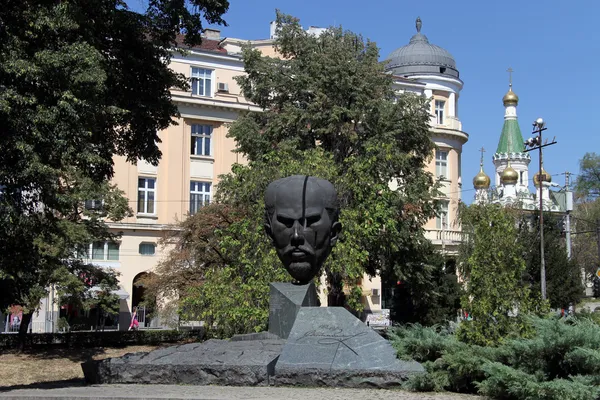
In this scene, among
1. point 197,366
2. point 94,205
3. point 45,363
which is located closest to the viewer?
point 197,366

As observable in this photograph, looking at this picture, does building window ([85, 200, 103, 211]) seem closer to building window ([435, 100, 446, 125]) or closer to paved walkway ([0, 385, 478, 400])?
paved walkway ([0, 385, 478, 400])

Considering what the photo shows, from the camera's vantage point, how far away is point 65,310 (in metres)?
40.6

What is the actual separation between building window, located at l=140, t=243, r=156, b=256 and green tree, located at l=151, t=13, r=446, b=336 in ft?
42.4

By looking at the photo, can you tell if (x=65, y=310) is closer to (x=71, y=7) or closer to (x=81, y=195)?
(x=81, y=195)

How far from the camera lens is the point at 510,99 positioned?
251ft

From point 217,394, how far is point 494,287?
10.8 m

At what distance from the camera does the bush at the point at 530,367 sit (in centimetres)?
880

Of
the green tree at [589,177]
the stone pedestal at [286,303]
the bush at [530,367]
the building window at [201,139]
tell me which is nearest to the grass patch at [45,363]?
the stone pedestal at [286,303]

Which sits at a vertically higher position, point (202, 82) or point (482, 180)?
point (202, 82)

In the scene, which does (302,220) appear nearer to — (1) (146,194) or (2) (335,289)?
(2) (335,289)

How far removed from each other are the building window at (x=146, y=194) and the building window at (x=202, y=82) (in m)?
5.56

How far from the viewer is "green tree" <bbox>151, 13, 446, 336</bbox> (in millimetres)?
25031

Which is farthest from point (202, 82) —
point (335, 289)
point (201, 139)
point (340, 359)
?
point (340, 359)

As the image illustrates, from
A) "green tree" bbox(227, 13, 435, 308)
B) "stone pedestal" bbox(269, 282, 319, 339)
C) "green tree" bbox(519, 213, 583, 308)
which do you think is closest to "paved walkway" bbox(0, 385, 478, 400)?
"stone pedestal" bbox(269, 282, 319, 339)
